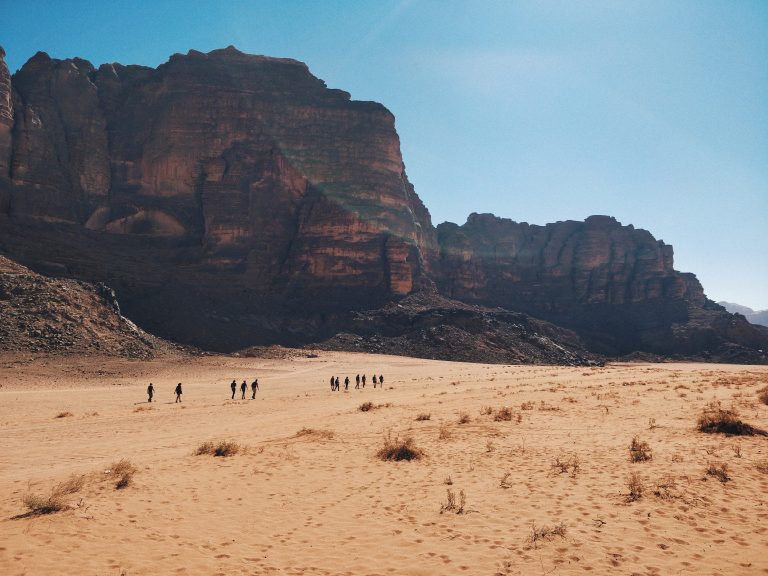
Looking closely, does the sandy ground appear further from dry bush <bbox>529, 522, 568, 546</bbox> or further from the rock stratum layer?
the rock stratum layer

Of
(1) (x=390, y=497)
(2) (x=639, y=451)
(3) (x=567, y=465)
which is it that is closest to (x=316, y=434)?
(1) (x=390, y=497)

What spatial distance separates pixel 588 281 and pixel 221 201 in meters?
108

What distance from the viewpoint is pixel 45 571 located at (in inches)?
269

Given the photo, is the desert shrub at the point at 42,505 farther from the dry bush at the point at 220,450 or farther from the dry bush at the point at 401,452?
the dry bush at the point at 401,452

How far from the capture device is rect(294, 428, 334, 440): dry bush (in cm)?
1752

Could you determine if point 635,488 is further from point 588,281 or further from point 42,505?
point 588,281

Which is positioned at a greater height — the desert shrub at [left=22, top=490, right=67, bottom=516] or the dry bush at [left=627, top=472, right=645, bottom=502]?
the dry bush at [left=627, top=472, right=645, bottom=502]

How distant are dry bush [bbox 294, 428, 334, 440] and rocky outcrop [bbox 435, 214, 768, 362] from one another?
107m

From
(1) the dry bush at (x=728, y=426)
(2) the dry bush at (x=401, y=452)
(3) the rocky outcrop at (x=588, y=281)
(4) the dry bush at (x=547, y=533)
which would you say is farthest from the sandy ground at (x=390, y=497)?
(3) the rocky outcrop at (x=588, y=281)

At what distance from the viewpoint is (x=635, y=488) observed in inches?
406

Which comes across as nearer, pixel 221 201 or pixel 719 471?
pixel 719 471

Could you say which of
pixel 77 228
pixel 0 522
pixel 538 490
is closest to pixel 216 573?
pixel 0 522

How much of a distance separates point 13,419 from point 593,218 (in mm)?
159602

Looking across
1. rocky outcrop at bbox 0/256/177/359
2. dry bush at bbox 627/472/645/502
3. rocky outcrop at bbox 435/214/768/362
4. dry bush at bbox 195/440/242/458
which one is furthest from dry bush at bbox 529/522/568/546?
rocky outcrop at bbox 435/214/768/362
